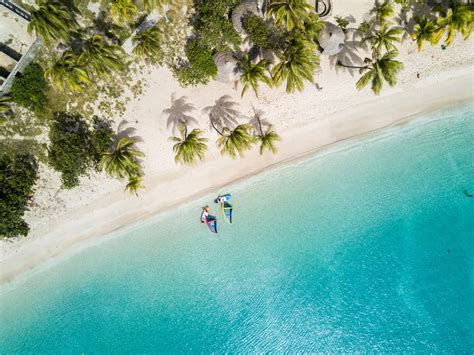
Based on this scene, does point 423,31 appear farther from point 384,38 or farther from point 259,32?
point 259,32

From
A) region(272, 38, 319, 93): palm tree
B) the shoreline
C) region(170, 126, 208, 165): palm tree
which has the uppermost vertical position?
region(272, 38, 319, 93): palm tree

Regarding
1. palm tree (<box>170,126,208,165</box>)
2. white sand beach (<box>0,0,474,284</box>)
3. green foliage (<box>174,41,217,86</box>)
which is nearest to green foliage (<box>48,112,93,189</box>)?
white sand beach (<box>0,0,474,284</box>)

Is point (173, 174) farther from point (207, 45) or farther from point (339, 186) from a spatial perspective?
point (339, 186)

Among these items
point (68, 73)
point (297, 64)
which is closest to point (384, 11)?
point (297, 64)

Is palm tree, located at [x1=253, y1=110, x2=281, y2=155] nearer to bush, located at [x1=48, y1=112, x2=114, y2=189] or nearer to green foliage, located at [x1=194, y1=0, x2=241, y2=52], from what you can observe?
green foliage, located at [x1=194, y1=0, x2=241, y2=52]

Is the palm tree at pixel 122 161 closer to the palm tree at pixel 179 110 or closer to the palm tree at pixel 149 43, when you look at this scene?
the palm tree at pixel 179 110

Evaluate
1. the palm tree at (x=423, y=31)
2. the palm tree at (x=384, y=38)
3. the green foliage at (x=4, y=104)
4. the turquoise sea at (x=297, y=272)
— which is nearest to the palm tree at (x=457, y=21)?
the palm tree at (x=423, y=31)
